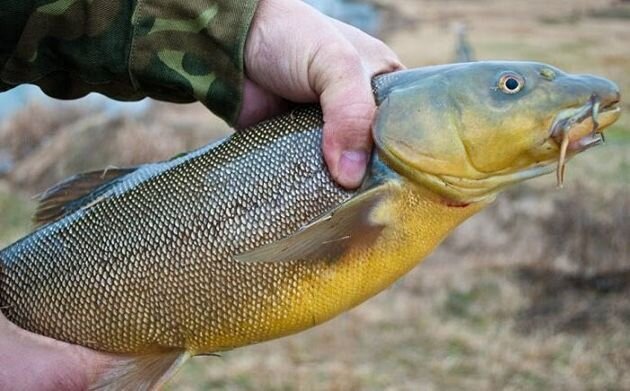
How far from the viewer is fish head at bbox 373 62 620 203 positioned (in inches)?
108

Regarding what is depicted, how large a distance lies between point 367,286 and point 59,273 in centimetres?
102

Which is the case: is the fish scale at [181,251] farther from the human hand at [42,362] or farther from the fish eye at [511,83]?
the fish eye at [511,83]

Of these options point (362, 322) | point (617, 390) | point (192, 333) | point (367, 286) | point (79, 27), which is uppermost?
point (79, 27)

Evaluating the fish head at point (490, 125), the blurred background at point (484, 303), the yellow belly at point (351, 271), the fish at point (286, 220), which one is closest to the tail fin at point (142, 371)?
the fish at point (286, 220)

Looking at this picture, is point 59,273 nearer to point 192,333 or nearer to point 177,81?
point 192,333

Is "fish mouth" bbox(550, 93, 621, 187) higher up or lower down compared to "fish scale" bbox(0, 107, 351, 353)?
higher up

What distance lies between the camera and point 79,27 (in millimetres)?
3332

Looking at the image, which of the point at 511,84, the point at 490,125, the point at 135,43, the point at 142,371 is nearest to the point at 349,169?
the point at 490,125

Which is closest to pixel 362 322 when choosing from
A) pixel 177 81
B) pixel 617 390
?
pixel 617 390

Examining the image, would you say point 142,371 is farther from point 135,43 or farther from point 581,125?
point 581,125

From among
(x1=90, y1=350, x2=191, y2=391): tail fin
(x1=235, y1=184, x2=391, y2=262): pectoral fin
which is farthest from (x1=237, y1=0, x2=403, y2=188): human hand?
(x1=90, y1=350, x2=191, y2=391): tail fin

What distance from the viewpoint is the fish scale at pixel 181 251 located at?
2875 mm

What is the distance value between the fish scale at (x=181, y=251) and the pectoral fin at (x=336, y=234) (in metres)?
0.06

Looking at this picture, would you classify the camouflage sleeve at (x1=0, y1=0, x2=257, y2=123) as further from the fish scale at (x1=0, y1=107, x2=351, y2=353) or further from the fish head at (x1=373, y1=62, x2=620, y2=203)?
the fish head at (x1=373, y1=62, x2=620, y2=203)
